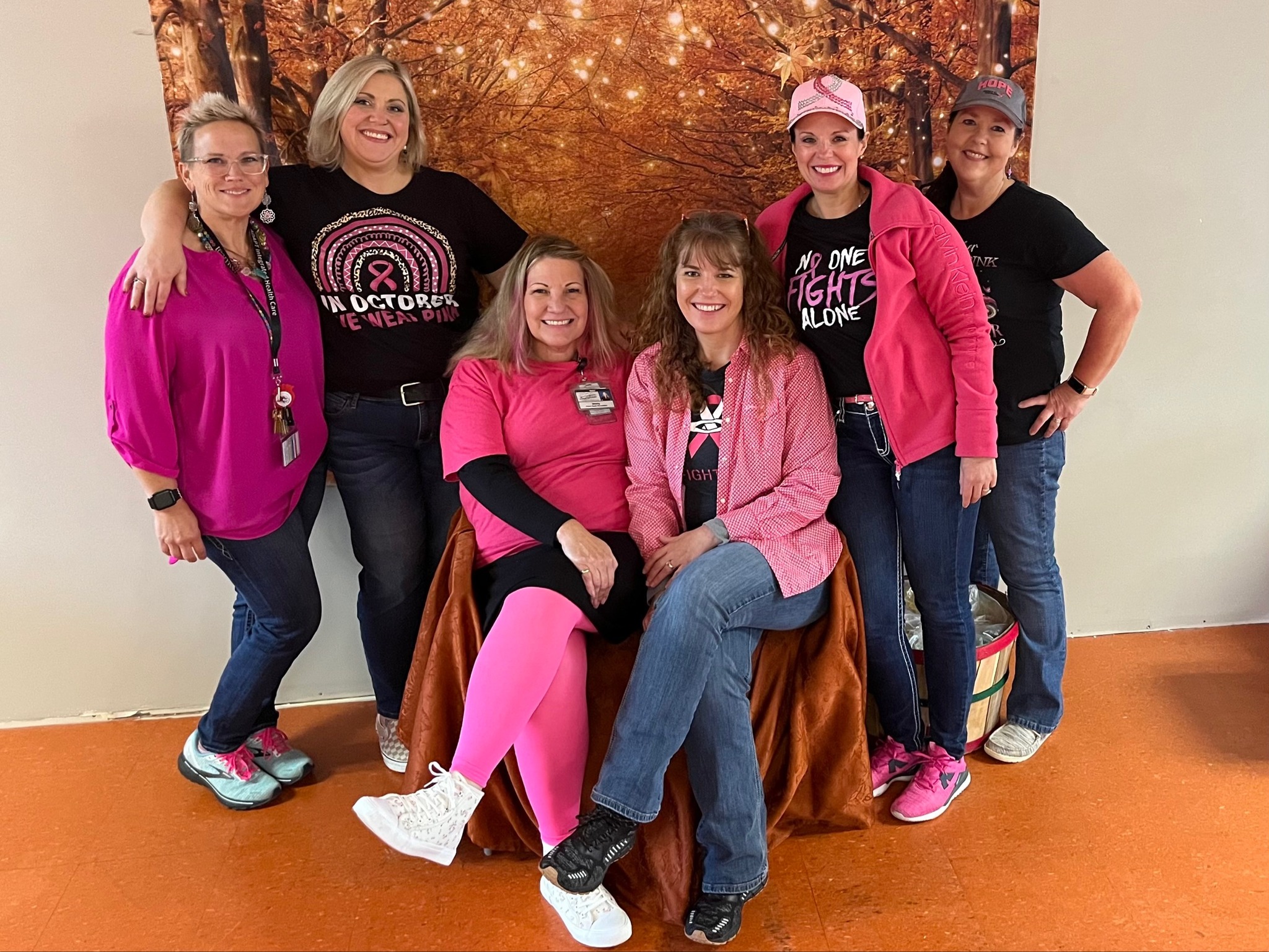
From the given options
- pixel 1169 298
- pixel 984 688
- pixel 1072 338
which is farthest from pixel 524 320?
pixel 1169 298

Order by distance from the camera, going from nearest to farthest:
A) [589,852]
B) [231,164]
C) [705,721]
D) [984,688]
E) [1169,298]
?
[589,852] < [705,721] < [231,164] < [984,688] < [1169,298]

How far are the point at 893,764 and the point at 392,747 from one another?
1305mm

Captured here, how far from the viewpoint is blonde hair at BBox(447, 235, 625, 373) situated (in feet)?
7.59

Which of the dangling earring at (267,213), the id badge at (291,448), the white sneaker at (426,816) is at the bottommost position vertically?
the white sneaker at (426,816)

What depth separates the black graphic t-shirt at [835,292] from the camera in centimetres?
219

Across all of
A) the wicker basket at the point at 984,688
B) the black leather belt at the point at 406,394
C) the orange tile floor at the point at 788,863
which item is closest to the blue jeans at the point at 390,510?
the black leather belt at the point at 406,394

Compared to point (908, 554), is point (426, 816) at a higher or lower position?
lower

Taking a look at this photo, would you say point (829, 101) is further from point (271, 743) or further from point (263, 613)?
point (271, 743)

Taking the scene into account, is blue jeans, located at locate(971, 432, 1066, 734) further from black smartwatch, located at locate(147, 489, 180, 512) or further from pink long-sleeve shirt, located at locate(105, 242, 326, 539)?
black smartwatch, located at locate(147, 489, 180, 512)

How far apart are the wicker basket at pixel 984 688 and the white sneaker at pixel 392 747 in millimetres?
1231

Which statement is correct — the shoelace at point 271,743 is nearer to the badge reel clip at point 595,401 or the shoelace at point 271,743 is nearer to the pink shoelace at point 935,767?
the badge reel clip at point 595,401

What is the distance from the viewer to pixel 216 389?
2.15 m

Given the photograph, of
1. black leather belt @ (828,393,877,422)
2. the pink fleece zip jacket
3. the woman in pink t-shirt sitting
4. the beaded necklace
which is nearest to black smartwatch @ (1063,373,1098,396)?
the pink fleece zip jacket

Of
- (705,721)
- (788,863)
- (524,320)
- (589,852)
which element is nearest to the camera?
(589,852)
